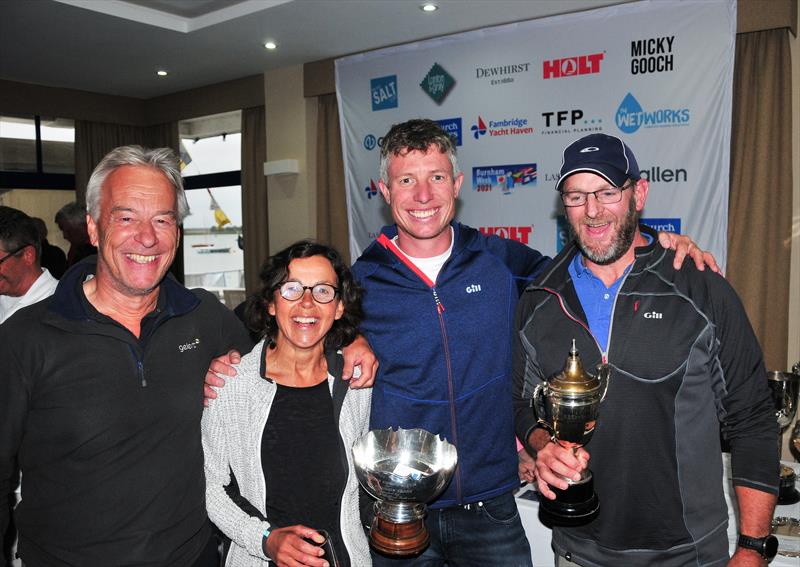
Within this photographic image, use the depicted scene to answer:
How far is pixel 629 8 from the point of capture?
4.69m

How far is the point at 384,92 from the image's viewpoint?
605 centimetres

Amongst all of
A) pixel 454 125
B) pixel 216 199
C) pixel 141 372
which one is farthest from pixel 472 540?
pixel 216 199

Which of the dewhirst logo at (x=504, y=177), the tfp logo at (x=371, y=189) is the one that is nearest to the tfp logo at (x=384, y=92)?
the tfp logo at (x=371, y=189)

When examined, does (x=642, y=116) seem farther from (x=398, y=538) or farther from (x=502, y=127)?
(x=398, y=538)

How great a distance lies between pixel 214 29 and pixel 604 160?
4.77 m

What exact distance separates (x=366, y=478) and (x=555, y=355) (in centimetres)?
62

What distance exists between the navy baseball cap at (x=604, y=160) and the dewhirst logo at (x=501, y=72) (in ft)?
12.3

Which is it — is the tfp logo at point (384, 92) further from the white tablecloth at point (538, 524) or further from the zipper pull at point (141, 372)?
the zipper pull at point (141, 372)

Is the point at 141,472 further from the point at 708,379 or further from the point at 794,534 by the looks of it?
the point at 794,534

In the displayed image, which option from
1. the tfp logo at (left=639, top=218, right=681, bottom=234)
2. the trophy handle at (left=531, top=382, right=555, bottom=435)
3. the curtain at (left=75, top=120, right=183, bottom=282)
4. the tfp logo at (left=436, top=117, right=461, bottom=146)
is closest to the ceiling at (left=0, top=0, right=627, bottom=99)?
the tfp logo at (left=436, top=117, right=461, bottom=146)

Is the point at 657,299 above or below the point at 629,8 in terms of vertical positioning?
below

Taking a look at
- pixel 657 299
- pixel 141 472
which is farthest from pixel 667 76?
pixel 141 472

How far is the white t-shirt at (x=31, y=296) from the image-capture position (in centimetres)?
300

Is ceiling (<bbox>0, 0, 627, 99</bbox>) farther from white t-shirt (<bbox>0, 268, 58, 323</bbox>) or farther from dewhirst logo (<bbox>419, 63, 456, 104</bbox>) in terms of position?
white t-shirt (<bbox>0, 268, 58, 323</bbox>)
